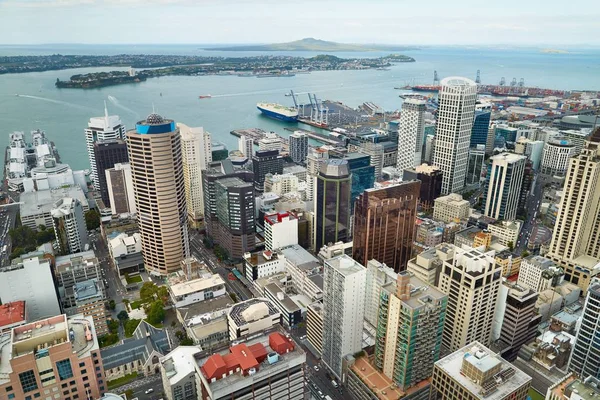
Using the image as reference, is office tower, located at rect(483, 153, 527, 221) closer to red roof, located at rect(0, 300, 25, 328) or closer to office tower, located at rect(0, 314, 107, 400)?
office tower, located at rect(0, 314, 107, 400)

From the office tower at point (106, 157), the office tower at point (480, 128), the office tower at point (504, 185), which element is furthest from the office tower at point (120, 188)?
the office tower at point (480, 128)

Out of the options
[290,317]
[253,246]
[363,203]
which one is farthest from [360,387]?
[253,246]

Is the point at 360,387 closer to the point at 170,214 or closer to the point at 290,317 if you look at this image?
the point at 290,317

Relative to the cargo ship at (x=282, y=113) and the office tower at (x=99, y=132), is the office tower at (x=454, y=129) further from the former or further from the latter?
the cargo ship at (x=282, y=113)

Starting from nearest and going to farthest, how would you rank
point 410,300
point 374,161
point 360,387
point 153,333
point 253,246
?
point 410,300 → point 360,387 → point 153,333 → point 253,246 → point 374,161

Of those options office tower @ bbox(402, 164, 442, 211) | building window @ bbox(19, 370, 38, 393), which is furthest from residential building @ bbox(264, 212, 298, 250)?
building window @ bbox(19, 370, 38, 393)

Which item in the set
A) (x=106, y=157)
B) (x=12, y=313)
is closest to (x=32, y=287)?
(x=12, y=313)
